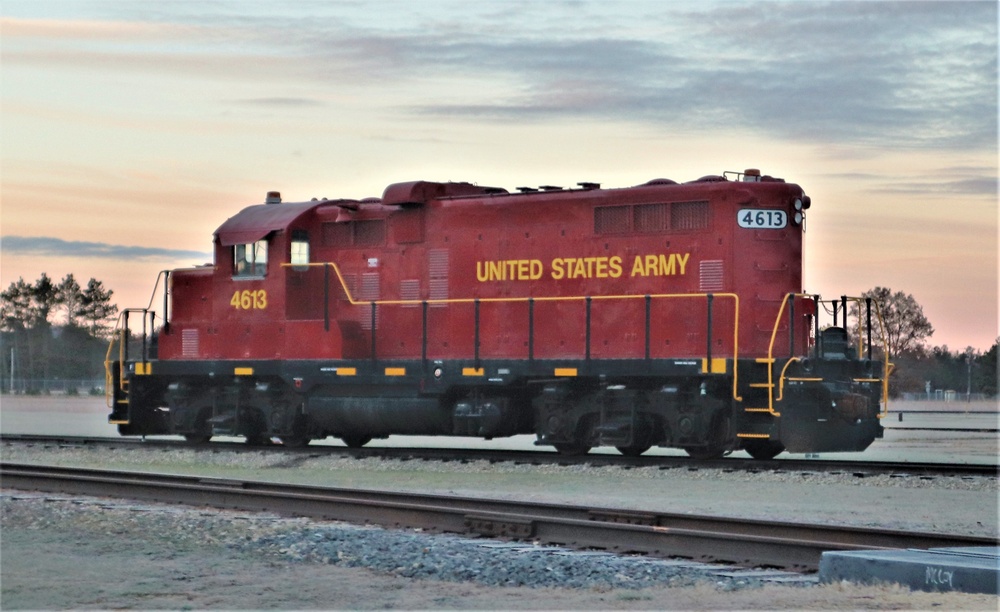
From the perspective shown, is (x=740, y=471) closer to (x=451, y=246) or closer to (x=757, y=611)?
(x=451, y=246)

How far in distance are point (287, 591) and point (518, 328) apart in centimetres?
1165

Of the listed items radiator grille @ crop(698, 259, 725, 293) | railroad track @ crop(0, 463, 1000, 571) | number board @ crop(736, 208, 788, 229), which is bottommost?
railroad track @ crop(0, 463, 1000, 571)

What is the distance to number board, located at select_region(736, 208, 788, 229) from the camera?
18.8 meters

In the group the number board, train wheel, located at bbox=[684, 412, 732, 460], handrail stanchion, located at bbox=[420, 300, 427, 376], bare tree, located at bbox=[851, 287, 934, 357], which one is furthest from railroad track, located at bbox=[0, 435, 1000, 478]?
bare tree, located at bbox=[851, 287, 934, 357]

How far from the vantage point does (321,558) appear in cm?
1052

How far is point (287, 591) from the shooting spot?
351 inches

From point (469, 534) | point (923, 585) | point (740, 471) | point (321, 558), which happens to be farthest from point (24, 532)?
point (740, 471)

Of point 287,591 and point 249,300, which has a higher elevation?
point 249,300

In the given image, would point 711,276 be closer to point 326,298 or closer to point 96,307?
point 326,298

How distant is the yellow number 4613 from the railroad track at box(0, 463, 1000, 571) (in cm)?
713

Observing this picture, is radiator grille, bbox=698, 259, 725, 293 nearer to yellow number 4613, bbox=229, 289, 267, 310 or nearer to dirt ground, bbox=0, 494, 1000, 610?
yellow number 4613, bbox=229, 289, 267, 310

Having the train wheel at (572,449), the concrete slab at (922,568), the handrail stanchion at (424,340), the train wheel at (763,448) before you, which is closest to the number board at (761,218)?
the train wheel at (763,448)

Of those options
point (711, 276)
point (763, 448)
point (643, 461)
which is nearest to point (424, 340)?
point (643, 461)

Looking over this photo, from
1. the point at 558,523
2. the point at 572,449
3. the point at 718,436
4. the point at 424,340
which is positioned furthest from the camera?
the point at 424,340
